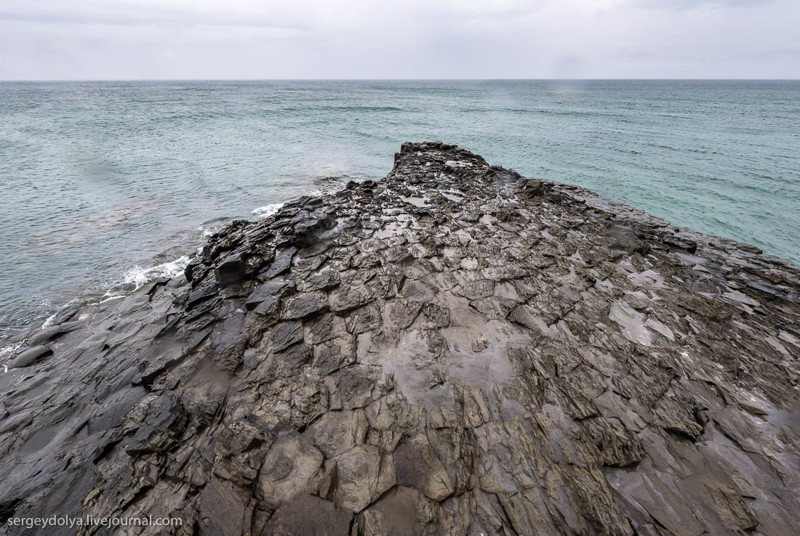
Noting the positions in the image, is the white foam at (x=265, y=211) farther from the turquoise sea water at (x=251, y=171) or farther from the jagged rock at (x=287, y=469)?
the jagged rock at (x=287, y=469)

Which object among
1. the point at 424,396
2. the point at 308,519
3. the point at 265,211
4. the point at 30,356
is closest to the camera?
the point at 308,519

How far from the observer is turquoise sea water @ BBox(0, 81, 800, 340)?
1856cm

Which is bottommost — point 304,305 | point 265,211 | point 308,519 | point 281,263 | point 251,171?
point 265,211

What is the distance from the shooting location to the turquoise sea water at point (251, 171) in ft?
60.9

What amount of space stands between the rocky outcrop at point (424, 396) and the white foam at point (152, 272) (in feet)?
6.17

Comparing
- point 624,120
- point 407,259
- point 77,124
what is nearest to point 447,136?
point 624,120

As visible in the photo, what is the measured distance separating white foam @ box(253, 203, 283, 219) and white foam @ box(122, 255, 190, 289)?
7.46 metres

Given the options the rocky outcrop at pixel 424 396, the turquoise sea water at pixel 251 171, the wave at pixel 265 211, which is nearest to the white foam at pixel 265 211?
the wave at pixel 265 211

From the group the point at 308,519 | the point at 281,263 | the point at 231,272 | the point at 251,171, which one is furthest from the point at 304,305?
the point at 251,171

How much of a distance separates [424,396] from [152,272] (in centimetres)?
1708

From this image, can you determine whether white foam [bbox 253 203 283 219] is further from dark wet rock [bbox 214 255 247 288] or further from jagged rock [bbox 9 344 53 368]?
jagged rock [bbox 9 344 53 368]

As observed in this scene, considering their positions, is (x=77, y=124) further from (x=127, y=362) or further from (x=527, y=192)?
(x=527, y=192)

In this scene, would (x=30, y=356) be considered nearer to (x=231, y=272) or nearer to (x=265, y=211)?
(x=231, y=272)

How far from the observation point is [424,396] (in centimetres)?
807
